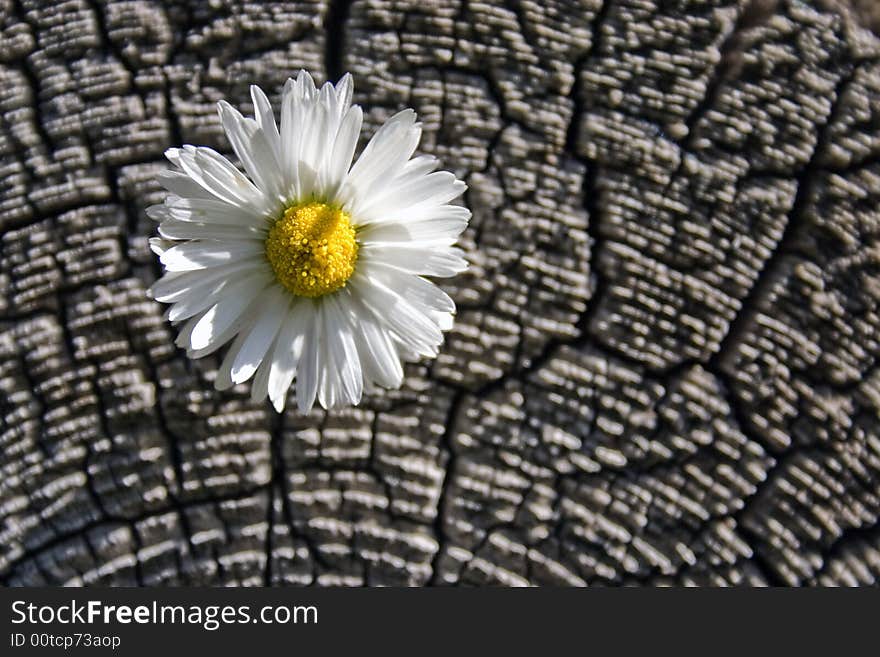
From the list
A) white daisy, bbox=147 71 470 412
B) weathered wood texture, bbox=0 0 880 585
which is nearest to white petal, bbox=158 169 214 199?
white daisy, bbox=147 71 470 412

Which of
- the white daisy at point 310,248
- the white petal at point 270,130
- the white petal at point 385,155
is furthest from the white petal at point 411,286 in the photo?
the white petal at point 270,130

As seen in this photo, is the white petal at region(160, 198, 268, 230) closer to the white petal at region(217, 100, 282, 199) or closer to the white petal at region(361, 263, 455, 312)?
the white petal at region(217, 100, 282, 199)

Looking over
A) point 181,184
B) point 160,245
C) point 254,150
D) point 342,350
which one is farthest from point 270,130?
point 342,350

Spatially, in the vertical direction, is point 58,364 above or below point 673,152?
below

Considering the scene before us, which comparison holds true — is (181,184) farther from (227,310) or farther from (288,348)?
(288,348)

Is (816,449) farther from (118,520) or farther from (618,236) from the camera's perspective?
(118,520)

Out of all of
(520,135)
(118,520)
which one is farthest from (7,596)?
(520,135)
